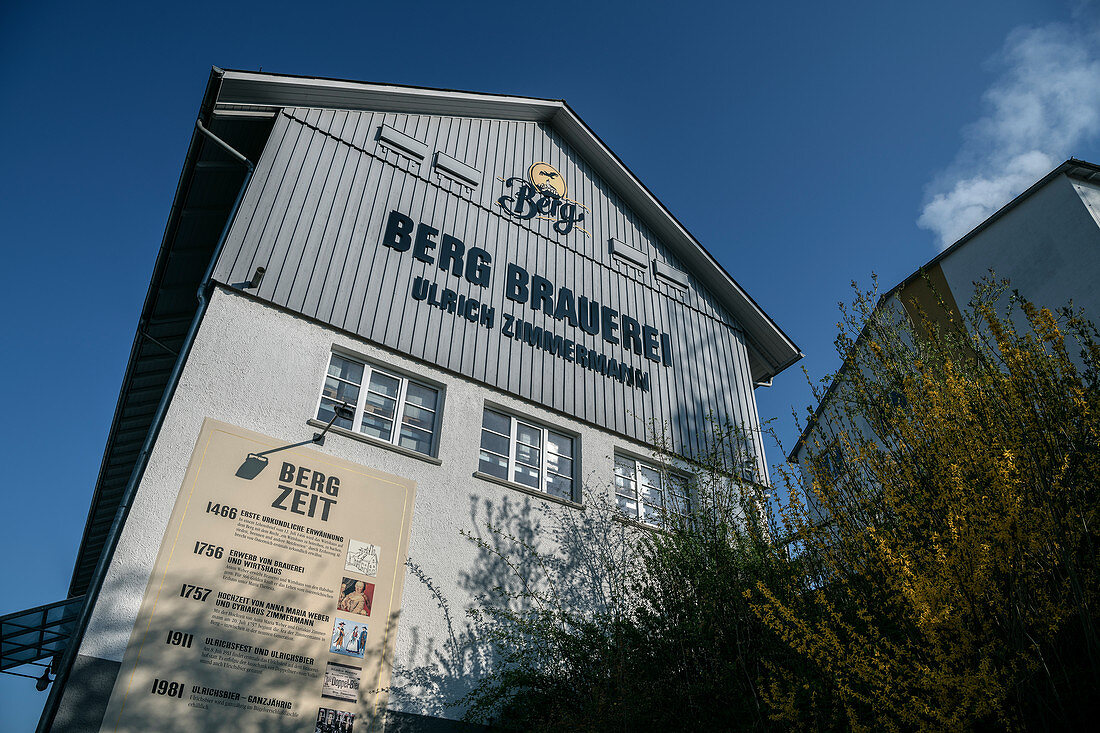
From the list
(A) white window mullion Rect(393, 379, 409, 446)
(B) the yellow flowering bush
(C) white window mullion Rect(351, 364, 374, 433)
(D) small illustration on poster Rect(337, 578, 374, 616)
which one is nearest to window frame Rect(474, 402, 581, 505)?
(A) white window mullion Rect(393, 379, 409, 446)

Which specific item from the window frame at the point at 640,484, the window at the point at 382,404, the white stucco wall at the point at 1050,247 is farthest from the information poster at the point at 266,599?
the white stucco wall at the point at 1050,247

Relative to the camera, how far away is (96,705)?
562cm

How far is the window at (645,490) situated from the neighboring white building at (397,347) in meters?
0.05

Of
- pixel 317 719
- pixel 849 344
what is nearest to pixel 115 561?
pixel 317 719

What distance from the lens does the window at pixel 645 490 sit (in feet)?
34.8

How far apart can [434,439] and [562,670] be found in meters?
3.33

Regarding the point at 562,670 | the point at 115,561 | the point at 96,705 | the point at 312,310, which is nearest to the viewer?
the point at 96,705

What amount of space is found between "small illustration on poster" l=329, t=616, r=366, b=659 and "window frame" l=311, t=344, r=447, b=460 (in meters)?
2.22

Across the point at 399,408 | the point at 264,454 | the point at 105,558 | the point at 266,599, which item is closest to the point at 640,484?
the point at 399,408

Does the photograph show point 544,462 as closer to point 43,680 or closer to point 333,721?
point 333,721

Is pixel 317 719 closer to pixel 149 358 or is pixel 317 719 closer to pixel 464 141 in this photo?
pixel 149 358

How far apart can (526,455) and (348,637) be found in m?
3.75

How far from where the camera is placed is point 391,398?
9.12 m

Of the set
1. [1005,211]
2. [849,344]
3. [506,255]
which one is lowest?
[849,344]
